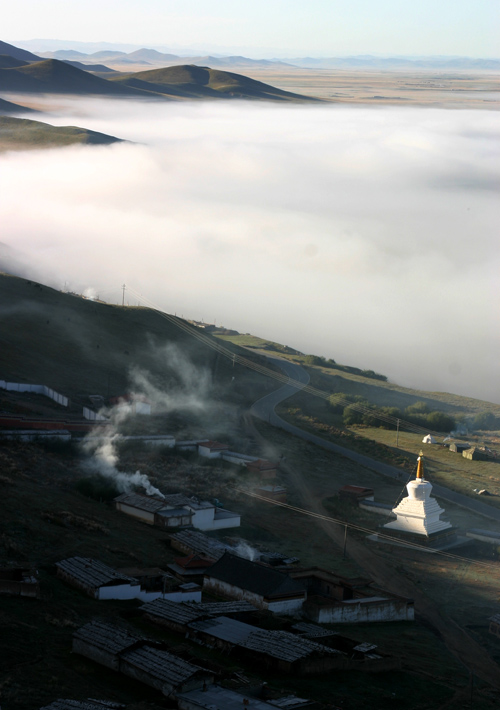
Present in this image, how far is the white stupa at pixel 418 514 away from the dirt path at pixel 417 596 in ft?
10.1

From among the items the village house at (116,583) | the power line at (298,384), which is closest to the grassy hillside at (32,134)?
the power line at (298,384)

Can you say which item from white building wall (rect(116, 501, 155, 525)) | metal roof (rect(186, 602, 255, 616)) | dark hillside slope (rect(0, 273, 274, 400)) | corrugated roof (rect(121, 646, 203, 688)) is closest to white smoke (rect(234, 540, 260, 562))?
white building wall (rect(116, 501, 155, 525))

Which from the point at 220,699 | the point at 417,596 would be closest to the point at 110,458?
the point at 417,596

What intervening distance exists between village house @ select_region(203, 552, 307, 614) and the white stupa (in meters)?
13.3

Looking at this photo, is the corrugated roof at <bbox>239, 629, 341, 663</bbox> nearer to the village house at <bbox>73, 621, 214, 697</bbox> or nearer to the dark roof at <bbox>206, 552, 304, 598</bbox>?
the village house at <bbox>73, 621, 214, 697</bbox>

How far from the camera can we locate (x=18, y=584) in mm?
24422

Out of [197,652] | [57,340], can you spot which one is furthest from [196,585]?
[57,340]

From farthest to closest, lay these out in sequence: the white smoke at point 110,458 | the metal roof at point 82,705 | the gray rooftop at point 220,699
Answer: the white smoke at point 110,458, the gray rooftop at point 220,699, the metal roof at point 82,705

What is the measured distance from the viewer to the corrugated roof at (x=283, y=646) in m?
22.8

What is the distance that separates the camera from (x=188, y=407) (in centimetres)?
6178

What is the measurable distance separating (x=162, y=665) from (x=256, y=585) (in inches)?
362

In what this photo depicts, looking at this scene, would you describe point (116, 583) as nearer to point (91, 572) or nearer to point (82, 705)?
point (91, 572)

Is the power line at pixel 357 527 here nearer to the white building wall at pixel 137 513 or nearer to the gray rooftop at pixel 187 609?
the white building wall at pixel 137 513

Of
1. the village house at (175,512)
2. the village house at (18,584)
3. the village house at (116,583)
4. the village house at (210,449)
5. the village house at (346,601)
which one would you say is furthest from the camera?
the village house at (210,449)
